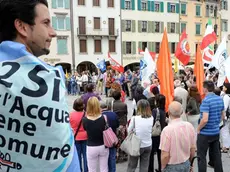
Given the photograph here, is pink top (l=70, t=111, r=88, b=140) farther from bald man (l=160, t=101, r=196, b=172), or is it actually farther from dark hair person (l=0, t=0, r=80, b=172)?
dark hair person (l=0, t=0, r=80, b=172)

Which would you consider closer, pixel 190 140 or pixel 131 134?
pixel 190 140

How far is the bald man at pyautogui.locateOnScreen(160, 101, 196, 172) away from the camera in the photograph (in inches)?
153

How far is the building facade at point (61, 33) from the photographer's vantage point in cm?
3294

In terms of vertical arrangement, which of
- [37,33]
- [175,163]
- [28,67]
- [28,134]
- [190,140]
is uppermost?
[37,33]

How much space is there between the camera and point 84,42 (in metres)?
34.4

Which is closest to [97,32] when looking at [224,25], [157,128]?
[224,25]

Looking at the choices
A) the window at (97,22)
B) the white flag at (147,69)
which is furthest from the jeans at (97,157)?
the window at (97,22)

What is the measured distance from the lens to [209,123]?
5207mm

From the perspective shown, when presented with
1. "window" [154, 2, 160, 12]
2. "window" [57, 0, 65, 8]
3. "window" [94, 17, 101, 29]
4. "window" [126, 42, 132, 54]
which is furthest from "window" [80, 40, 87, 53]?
"window" [154, 2, 160, 12]

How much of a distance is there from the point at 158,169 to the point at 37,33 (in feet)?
18.2

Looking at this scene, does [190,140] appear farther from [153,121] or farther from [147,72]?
[147,72]

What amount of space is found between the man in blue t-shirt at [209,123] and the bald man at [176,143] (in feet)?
3.98

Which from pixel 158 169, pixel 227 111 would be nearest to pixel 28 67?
pixel 158 169

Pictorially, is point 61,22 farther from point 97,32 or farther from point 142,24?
point 142,24
